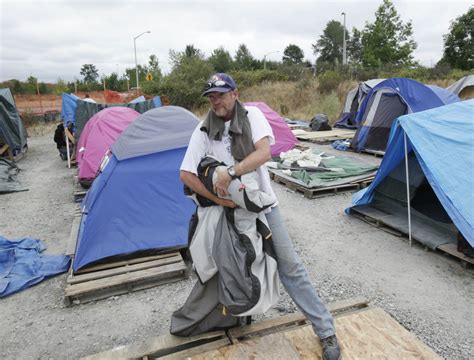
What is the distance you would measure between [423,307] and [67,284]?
356cm

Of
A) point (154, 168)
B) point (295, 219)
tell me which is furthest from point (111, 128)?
point (295, 219)

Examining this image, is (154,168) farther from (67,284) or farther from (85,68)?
(85,68)

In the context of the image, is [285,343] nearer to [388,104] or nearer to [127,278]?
[127,278]

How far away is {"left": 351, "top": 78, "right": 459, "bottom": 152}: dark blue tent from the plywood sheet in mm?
8207

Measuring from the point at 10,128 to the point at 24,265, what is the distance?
857 centimetres

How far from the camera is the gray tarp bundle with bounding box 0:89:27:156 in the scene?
10.7 m

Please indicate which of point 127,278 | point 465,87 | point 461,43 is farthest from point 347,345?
point 461,43

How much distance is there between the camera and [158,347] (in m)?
2.54

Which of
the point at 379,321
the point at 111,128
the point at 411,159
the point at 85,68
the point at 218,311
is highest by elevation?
the point at 85,68

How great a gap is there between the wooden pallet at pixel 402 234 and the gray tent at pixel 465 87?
39.2 ft

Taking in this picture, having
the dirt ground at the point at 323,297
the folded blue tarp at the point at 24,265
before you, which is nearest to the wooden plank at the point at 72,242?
the folded blue tarp at the point at 24,265

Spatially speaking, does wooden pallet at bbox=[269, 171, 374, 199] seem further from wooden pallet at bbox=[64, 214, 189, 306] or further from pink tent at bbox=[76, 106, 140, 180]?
pink tent at bbox=[76, 106, 140, 180]

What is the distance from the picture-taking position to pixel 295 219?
5770 mm

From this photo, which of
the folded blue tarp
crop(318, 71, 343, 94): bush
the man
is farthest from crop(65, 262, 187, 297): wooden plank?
crop(318, 71, 343, 94): bush
